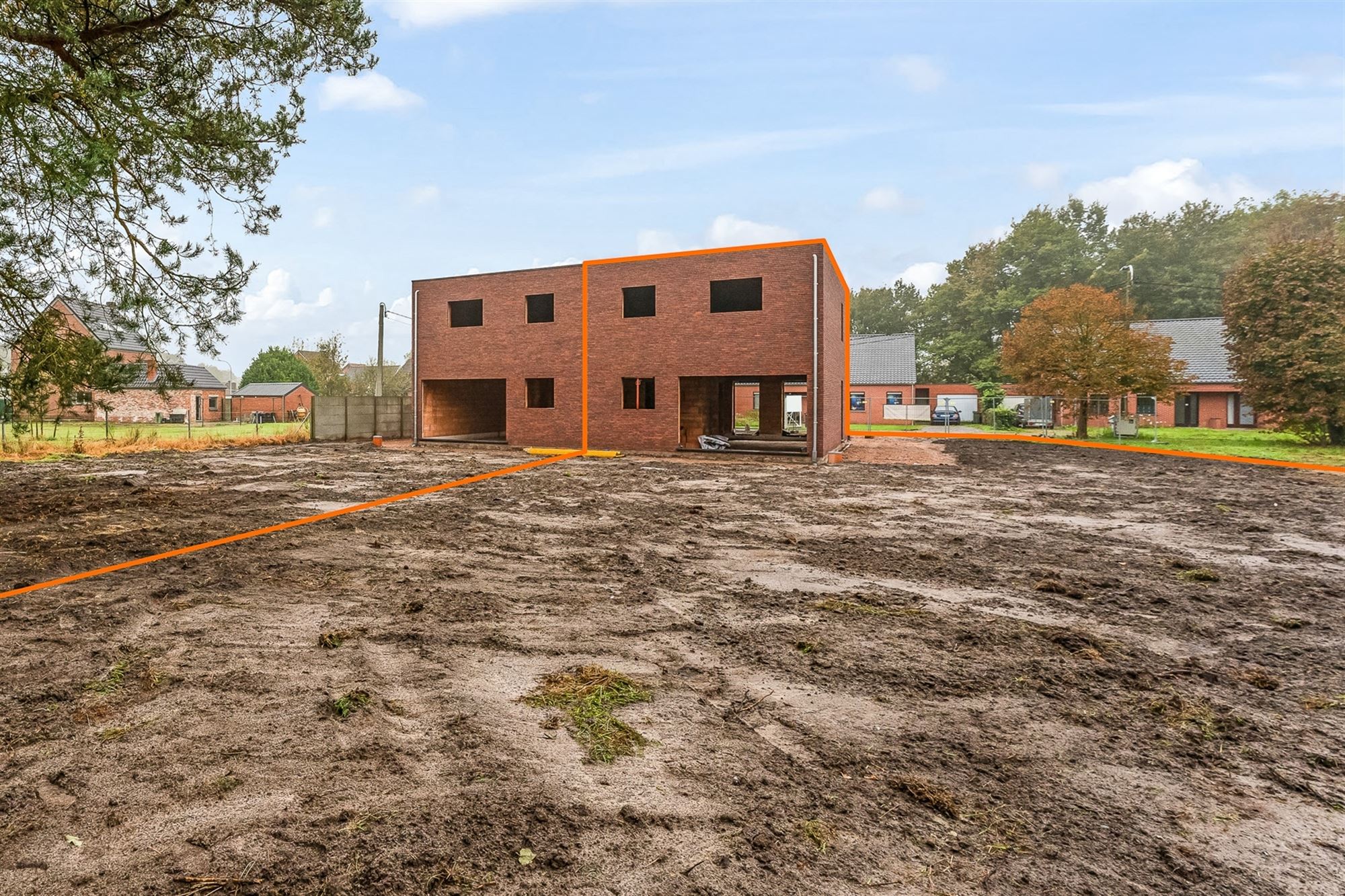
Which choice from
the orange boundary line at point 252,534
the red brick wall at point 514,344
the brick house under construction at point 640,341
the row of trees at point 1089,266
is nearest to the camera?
the orange boundary line at point 252,534

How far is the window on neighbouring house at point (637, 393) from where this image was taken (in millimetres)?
20250

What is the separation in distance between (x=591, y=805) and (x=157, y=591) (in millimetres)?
5046

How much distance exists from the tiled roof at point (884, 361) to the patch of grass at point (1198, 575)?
37.1m

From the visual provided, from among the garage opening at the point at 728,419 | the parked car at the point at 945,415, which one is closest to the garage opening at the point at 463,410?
the garage opening at the point at 728,419

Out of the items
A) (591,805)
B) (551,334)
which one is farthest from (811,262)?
(591,805)

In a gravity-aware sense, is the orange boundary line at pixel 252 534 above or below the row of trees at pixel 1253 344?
below

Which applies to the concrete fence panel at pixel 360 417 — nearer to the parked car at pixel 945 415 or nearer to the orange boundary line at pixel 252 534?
the orange boundary line at pixel 252 534

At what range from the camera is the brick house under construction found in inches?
719

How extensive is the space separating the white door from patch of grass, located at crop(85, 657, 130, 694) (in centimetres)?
4400

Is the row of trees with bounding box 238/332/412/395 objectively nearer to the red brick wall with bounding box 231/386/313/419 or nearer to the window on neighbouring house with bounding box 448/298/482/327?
the red brick wall with bounding box 231/386/313/419

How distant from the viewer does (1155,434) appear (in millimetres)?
26562

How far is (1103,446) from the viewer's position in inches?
934

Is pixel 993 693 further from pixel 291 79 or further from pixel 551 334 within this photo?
pixel 551 334
